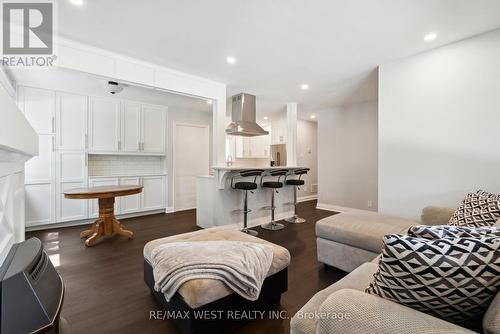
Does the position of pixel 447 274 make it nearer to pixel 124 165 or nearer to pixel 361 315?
pixel 361 315

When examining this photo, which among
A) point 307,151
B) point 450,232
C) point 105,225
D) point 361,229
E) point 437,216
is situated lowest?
point 105,225

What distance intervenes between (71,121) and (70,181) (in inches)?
43.8

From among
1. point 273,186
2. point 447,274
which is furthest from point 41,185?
point 447,274

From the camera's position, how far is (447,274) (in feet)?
2.50

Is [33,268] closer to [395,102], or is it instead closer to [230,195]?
[230,195]

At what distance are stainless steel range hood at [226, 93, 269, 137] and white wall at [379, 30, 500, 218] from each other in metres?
2.24

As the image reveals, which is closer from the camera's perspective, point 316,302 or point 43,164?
point 316,302

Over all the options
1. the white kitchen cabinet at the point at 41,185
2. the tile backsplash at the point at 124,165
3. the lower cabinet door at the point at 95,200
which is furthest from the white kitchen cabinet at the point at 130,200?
the white kitchen cabinet at the point at 41,185

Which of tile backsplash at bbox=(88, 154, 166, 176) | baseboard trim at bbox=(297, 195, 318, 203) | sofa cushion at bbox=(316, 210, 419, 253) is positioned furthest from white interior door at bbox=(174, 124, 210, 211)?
sofa cushion at bbox=(316, 210, 419, 253)

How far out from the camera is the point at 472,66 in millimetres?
2439

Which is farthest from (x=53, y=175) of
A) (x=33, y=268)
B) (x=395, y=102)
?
(x=395, y=102)

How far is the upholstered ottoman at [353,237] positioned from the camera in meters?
2.08

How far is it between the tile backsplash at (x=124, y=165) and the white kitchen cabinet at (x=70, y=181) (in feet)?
0.87

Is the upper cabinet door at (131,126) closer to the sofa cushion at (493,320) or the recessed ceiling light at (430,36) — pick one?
the recessed ceiling light at (430,36)
